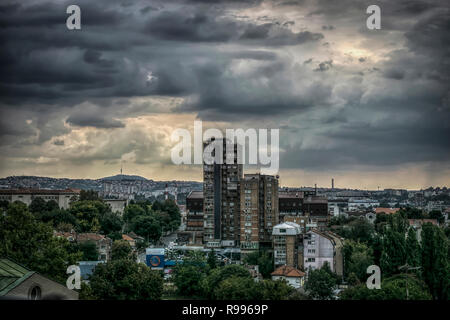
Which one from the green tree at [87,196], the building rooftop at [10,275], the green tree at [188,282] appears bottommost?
the green tree at [188,282]

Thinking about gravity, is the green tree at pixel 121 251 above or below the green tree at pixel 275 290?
above

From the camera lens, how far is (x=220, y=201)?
23.7 m

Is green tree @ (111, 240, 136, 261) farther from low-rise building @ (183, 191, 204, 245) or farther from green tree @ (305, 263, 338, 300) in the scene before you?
green tree @ (305, 263, 338, 300)

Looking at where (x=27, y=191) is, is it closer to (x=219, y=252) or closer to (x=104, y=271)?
(x=219, y=252)

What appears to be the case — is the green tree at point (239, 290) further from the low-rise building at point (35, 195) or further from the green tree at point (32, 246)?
the low-rise building at point (35, 195)

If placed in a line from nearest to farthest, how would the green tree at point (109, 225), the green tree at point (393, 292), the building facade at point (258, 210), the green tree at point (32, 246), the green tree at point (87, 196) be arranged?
the green tree at point (393, 292), the green tree at point (32, 246), the building facade at point (258, 210), the green tree at point (109, 225), the green tree at point (87, 196)

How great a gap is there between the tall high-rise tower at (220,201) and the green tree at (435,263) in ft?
35.4

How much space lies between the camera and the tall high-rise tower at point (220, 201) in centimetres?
2348

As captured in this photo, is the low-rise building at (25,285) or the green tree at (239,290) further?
the green tree at (239,290)

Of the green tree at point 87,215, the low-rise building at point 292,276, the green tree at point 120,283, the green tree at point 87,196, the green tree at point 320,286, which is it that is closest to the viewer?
the green tree at point 120,283

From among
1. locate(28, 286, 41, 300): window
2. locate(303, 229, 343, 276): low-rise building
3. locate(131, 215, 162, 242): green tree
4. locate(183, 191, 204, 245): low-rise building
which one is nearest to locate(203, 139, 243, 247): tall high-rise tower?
locate(183, 191, 204, 245): low-rise building

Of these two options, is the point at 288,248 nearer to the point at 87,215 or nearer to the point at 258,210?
the point at 258,210

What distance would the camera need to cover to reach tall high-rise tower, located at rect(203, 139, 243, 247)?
77.0 ft

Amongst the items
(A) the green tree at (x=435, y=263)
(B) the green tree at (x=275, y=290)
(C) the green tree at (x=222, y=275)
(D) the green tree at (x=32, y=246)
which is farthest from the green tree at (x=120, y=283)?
(A) the green tree at (x=435, y=263)
